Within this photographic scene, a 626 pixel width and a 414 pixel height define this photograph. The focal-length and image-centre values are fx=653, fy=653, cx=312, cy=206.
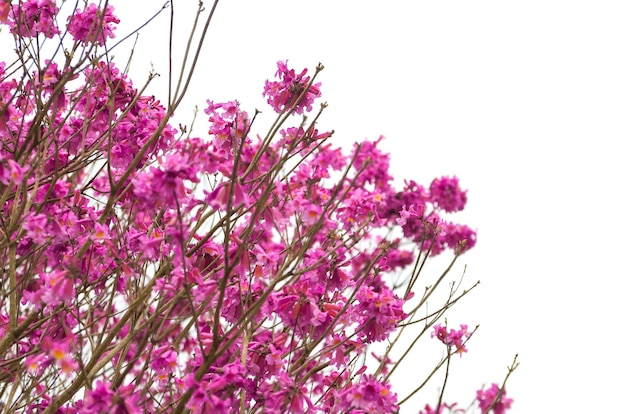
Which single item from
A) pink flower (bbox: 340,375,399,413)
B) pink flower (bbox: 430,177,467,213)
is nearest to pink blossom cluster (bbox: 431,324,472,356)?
pink flower (bbox: 340,375,399,413)

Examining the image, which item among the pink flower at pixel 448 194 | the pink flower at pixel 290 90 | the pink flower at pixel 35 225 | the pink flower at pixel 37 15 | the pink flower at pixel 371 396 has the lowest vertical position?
the pink flower at pixel 35 225

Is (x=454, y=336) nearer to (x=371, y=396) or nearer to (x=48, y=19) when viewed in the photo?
(x=371, y=396)

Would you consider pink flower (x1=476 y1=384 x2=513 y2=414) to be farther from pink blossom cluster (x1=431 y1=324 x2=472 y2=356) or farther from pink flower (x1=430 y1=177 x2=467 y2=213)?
pink flower (x1=430 y1=177 x2=467 y2=213)

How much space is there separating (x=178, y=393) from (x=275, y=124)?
1.51 metres

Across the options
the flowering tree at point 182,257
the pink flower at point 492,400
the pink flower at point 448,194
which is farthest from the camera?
the pink flower at point 448,194

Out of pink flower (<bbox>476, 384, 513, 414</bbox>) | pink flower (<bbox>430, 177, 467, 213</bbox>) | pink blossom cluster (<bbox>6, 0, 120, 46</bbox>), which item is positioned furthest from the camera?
pink flower (<bbox>430, 177, 467, 213</bbox>)

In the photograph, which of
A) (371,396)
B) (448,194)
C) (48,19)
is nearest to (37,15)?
(48,19)

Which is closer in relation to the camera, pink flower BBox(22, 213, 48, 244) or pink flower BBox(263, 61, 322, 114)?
pink flower BBox(22, 213, 48, 244)

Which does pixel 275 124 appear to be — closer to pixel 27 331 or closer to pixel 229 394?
pixel 229 394

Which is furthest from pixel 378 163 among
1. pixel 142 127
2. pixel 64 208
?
pixel 64 208

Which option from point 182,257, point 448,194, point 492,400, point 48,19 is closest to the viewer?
point 182,257

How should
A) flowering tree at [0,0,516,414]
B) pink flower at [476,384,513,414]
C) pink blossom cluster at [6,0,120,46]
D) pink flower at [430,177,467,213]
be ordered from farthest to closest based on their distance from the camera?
1. pink flower at [430,177,467,213]
2. pink flower at [476,384,513,414]
3. pink blossom cluster at [6,0,120,46]
4. flowering tree at [0,0,516,414]

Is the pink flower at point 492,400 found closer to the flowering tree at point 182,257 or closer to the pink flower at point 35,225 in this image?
the flowering tree at point 182,257

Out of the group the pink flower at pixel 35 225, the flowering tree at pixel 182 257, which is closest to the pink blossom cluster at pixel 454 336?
the flowering tree at pixel 182 257
